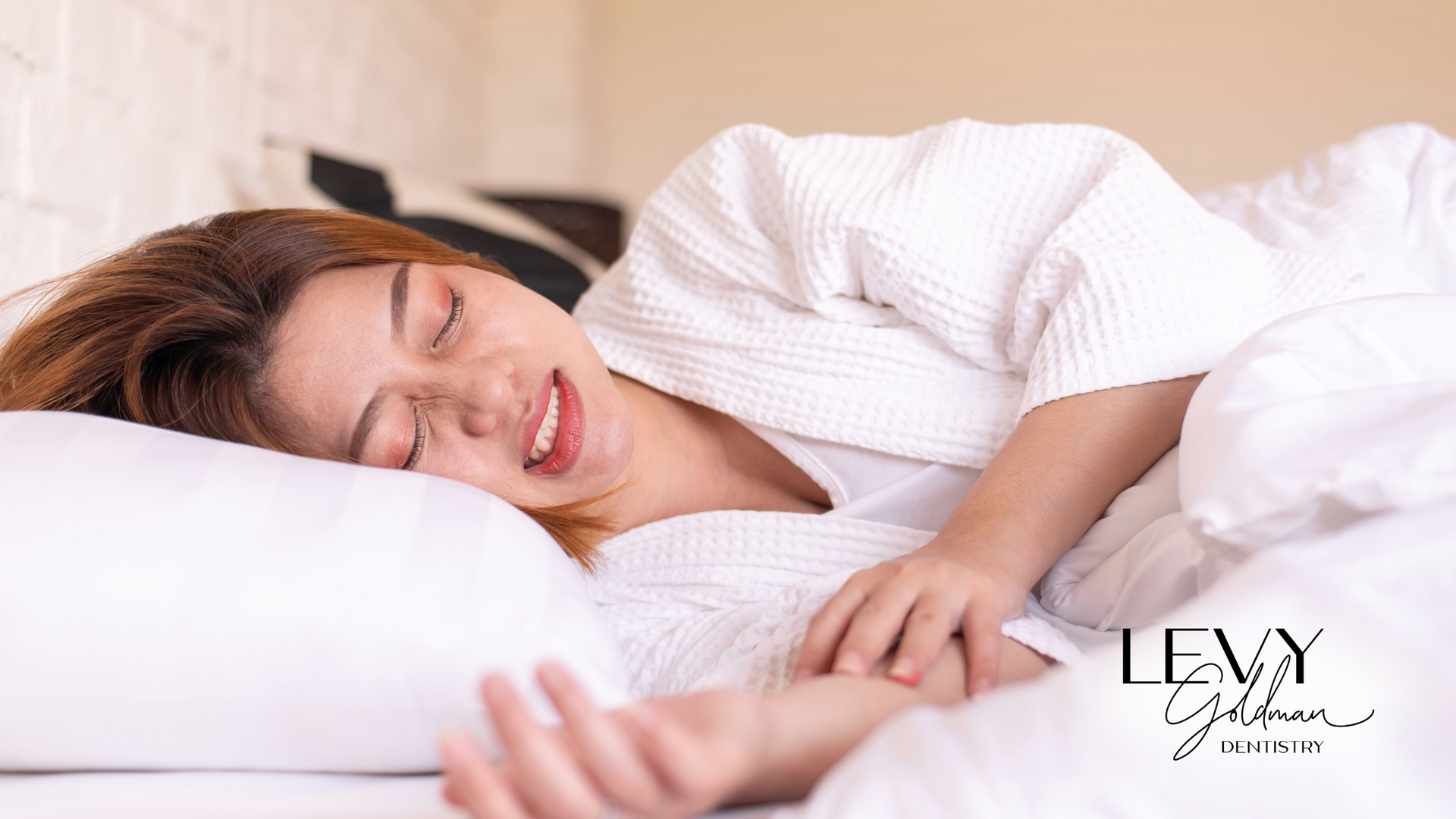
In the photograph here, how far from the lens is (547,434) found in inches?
35.6

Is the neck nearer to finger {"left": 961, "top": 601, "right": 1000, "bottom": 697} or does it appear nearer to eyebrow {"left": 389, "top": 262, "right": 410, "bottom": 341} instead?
eyebrow {"left": 389, "top": 262, "right": 410, "bottom": 341}

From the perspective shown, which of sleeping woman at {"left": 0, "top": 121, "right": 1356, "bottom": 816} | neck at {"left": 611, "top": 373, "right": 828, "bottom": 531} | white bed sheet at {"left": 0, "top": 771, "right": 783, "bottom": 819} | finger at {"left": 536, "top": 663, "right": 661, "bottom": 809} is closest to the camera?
finger at {"left": 536, "top": 663, "right": 661, "bottom": 809}

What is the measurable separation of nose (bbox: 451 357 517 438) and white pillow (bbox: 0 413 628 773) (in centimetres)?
26

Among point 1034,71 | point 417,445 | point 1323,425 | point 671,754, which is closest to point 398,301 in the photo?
point 417,445

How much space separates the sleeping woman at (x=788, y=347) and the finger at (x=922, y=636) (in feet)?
0.12

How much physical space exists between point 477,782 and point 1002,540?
449 mm

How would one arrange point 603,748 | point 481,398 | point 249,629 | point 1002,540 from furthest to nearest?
point 481,398
point 1002,540
point 249,629
point 603,748

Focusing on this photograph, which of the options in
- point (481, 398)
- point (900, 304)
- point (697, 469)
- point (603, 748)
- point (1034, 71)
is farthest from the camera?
point (1034, 71)

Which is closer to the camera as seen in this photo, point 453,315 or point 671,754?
point 671,754

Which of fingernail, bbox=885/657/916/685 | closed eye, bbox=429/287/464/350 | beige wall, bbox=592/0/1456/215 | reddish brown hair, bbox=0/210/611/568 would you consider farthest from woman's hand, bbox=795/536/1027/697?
beige wall, bbox=592/0/1456/215

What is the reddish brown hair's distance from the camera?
0.85 m

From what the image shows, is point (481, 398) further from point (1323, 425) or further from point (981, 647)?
point (1323, 425)

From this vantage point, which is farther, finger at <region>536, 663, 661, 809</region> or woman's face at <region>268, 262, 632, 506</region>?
woman's face at <region>268, 262, 632, 506</region>

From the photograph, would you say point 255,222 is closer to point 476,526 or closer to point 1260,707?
point 476,526
